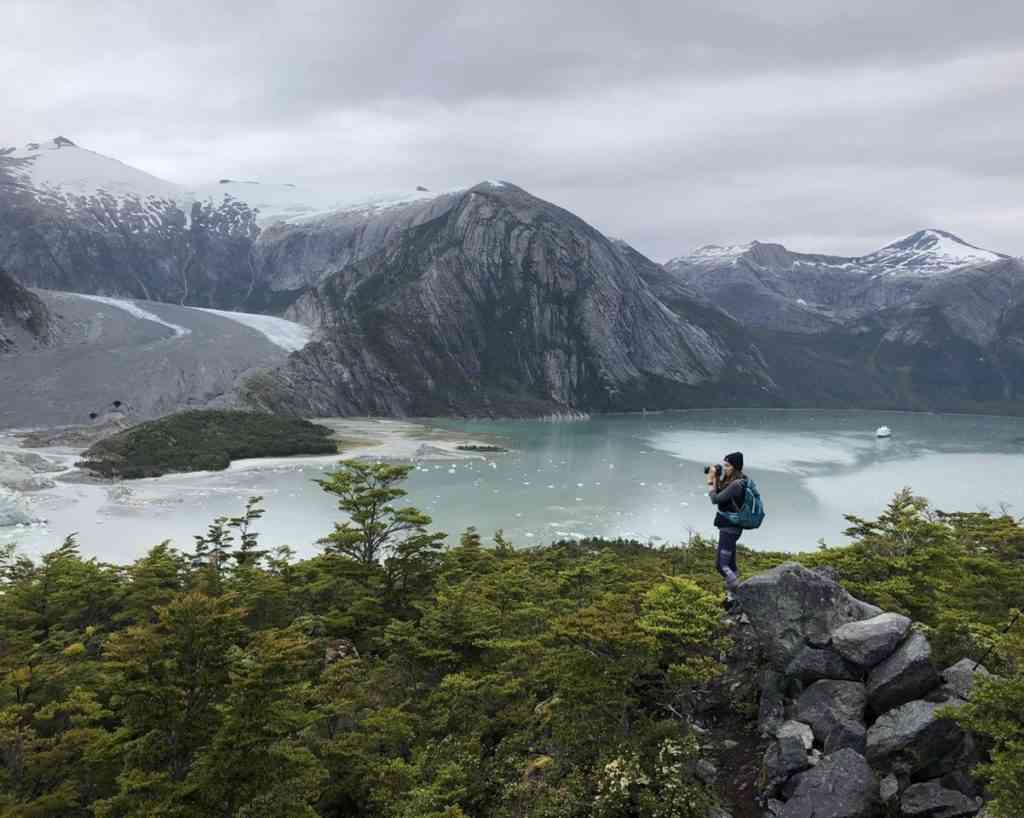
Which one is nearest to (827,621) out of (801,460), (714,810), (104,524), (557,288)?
(714,810)

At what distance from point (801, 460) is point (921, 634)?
7714 cm

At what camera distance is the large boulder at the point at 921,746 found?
7559mm

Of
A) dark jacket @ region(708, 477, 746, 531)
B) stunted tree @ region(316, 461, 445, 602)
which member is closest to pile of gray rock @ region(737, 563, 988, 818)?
dark jacket @ region(708, 477, 746, 531)

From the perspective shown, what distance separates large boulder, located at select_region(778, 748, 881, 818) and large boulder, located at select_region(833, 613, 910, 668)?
144cm

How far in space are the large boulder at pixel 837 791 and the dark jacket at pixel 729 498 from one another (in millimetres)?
3992

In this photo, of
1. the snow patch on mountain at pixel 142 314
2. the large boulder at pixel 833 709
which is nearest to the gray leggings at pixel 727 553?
the large boulder at pixel 833 709

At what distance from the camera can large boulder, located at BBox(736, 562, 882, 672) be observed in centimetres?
959

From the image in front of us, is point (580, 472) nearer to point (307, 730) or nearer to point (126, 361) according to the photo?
point (307, 730)

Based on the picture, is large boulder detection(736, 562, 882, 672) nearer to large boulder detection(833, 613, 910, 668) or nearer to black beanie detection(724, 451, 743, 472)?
large boulder detection(833, 613, 910, 668)

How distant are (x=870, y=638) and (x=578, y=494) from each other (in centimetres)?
4493

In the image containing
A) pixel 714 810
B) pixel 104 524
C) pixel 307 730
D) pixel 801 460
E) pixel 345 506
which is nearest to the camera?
pixel 714 810

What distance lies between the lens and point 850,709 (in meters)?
8.48

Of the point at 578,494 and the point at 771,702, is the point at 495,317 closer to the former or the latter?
the point at 578,494

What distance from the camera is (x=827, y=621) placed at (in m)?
9.62
